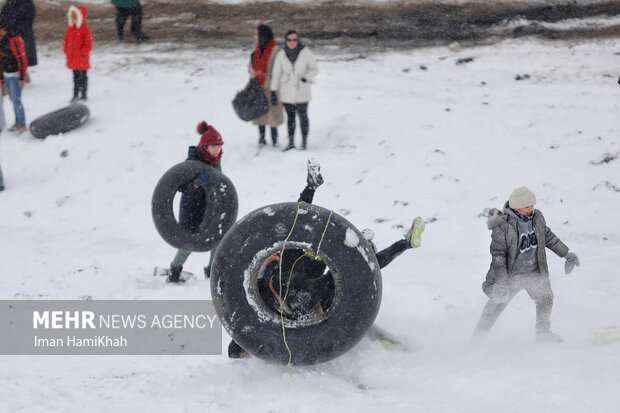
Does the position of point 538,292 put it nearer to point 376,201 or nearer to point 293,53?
point 376,201

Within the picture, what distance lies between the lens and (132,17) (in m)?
14.0

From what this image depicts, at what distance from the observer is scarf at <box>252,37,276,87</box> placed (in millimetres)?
9438

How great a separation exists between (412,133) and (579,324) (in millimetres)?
4635

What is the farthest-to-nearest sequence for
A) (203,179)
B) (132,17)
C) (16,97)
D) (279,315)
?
1. (132,17)
2. (16,97)
3. (203,179)
4. (279,315)

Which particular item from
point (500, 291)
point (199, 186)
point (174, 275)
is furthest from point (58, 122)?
point (500, 291)

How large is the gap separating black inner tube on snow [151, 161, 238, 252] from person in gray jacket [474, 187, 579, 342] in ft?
8.30

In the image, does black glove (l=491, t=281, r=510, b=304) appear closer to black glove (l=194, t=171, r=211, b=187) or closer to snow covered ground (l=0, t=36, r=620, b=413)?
snow covered ground (l=0, t=36, r=620, b=413)

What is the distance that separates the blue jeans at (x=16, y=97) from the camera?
1038 cm

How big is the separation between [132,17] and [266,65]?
19.3 ft

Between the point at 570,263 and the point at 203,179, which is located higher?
the point at 203,179

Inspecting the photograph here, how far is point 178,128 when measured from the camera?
10.5 metres

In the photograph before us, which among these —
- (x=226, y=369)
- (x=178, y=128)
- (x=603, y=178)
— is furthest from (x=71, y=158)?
(x=603, y=178)

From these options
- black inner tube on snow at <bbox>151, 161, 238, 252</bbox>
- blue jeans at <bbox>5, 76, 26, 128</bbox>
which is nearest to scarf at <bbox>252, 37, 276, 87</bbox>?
black inner tube on snow at <bbox>151, 161, 238, 252</bbox>

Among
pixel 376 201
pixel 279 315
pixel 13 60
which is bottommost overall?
pixel 376 201
